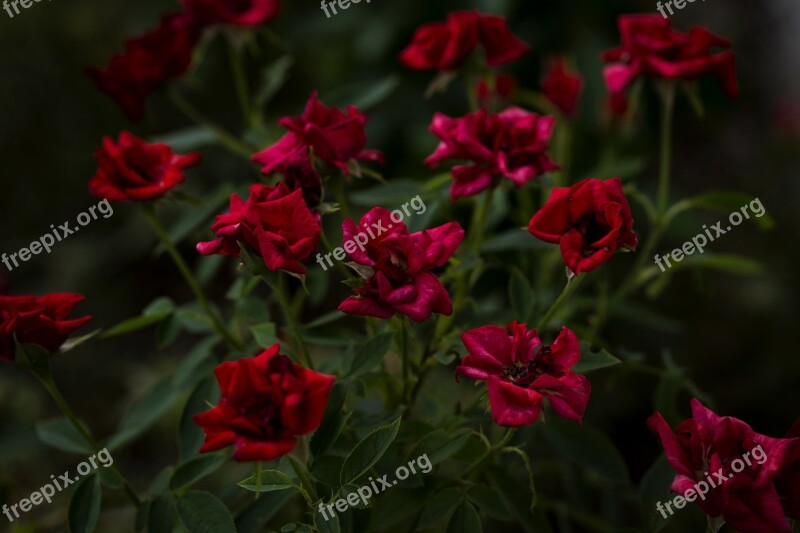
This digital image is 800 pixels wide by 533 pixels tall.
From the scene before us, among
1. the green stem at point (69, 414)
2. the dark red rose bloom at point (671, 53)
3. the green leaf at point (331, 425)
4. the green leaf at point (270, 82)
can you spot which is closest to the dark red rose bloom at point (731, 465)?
the green leaf at point (331, 425)

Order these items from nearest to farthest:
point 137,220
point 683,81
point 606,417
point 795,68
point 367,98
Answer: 1. point 683,81
2. point 367,98
3. point 606,417
4. point 137,220
5. point 795,68

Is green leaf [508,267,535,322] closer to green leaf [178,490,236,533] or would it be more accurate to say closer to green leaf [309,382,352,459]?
green leaf [309,382,352,459]

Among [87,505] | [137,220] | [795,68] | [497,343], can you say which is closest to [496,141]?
[497,343]

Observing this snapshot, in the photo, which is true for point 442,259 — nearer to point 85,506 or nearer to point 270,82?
point 85,506

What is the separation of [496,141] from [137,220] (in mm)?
1635

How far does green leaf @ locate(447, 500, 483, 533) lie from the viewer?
23.6 inches

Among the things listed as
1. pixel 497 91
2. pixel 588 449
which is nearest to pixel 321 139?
pixel 588 449

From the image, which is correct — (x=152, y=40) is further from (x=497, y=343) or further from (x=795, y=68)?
(x=795, y=68)

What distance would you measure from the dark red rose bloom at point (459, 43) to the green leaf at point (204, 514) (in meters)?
0.43

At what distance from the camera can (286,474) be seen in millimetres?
594

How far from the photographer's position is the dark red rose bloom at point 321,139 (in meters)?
0.63

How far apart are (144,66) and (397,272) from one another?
0.42 meters

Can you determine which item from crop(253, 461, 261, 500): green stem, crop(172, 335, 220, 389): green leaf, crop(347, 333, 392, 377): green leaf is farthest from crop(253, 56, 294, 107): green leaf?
crop(253, 461, 261, 500): green stem

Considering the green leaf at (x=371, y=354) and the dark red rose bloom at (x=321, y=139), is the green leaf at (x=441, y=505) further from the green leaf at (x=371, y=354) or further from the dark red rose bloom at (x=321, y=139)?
the dark red rose bloom at (x=321, y=139)
